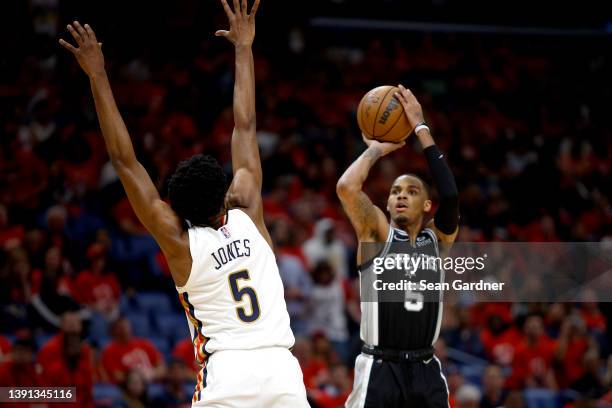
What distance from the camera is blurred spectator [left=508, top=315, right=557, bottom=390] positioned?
10391mm

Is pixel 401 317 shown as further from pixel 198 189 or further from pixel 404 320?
pixel 198 189

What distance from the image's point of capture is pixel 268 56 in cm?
1559

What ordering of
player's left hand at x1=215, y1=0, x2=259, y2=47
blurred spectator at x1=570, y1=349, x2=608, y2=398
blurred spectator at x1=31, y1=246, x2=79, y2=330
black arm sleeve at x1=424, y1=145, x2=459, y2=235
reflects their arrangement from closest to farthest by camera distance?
player's left hand at x1=215, y1=0, x2=259, y2=47
black arm sleeve at x1=424, y1=145, x2=459, y2=235
blurred spectator at x1=31, y1=246, x2=79, y2=330
blurred spectator at x1=570, y1=349, x2=608, y2=398

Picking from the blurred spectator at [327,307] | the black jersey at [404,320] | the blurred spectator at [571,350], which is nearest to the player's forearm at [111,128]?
the black jersey at [404,320]

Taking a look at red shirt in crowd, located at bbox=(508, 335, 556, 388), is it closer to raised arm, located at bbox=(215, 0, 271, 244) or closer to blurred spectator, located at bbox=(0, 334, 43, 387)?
blurred spectator, located at bbox=(0, 334, 43, 387)

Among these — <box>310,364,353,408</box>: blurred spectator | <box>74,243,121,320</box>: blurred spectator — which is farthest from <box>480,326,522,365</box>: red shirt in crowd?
<box>74,243,121,320</box>: blurred spectator

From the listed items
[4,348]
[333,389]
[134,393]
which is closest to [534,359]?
[333,389]

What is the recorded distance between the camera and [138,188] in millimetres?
4410

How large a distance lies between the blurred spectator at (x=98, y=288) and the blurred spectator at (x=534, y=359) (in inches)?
169

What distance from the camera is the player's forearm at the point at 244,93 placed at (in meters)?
4.93

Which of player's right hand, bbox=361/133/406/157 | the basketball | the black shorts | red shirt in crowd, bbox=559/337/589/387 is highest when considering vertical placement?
the basketball

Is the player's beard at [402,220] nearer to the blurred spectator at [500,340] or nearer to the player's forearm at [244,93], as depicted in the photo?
the player's forearm at [244,93]

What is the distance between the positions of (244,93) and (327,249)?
20.1 ft

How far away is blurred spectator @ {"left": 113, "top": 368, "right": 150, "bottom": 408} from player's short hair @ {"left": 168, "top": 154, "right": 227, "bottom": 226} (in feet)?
14.2
